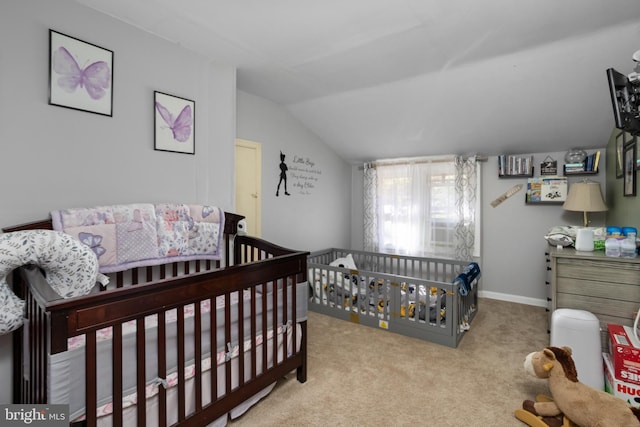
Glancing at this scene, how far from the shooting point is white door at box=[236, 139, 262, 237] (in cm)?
291

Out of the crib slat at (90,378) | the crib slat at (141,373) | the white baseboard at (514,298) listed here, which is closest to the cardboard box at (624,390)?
the white baseboard at (514,298)

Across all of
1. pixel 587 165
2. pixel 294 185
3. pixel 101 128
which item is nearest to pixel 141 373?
pixel 101 128

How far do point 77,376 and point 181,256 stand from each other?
101 centimetres

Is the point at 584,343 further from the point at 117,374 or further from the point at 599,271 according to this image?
the point at 117,374

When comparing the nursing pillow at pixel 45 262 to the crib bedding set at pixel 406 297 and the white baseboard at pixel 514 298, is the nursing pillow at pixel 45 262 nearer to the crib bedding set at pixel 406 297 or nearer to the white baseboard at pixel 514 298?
the crib bedding set at pixel 406 297

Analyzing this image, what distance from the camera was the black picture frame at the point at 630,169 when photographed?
6.79 feet

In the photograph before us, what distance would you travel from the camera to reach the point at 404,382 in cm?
189

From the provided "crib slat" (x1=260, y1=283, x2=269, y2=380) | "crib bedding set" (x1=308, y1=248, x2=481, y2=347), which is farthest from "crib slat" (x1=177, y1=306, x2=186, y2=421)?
"crib bedding set" (x1=308, y1=248, x2=481, y2=347)

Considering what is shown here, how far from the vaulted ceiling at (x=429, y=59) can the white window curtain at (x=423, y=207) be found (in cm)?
30

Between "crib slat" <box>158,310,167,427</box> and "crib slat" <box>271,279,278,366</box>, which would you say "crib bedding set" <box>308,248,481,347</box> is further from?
"crib slat" <box>158,310,167,427</box>

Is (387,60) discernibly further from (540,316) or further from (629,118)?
(540,316)

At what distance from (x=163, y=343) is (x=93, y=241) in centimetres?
81

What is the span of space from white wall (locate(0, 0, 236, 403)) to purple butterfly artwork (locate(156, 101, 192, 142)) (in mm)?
67

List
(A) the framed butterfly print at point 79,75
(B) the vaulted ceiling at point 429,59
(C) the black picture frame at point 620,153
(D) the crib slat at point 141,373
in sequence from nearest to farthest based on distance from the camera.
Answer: (D) the crib slat at point 141,373 → (A) the framed butterfly print at point 79,75 → (B) the vaulted ceiling at point 429,59 → (C) the black picture frame at point 620,153
